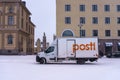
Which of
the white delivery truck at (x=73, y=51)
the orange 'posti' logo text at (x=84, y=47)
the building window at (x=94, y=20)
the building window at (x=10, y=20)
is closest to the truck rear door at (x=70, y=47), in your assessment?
the white delivery truck at (x=73, y=51)

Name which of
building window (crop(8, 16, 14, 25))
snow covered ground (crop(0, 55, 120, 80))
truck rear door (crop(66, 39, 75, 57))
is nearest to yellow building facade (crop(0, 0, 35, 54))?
building window (crop(8, 16, 14, 25))

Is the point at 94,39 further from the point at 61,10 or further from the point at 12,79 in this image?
the point at 61,10

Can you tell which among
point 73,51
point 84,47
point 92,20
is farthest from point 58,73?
point 92,20

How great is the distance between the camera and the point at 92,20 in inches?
2393

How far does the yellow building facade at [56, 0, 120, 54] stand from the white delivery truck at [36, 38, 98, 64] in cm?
3031

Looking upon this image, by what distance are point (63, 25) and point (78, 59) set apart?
1218 inches

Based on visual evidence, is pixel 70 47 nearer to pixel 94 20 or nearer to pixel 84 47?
pixel 84 47

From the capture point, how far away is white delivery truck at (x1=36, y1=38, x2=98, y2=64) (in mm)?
29578

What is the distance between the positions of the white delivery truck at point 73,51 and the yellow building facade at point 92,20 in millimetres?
30305

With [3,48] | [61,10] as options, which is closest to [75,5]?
[61,10]

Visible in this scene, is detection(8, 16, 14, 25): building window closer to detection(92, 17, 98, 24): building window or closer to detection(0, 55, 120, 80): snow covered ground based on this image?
detection(92, 17, 98, 24): building window

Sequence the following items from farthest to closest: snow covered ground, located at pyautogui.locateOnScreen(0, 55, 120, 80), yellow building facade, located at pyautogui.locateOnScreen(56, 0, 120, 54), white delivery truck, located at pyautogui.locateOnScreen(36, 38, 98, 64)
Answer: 1. yellow building facade, located at pyautogui.locateOnScreen(56, 0, 120, 54)
2. white delivery truck, located at pyautogui.locateOnScreen(36, 38, 98, 64)
3. snow covered ground, located at pyautogui.locateOnScreen(0, 55, 120, 80)

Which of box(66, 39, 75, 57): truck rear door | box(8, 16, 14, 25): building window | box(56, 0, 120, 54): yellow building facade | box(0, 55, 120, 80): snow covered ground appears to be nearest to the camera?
box(0, 55, 120, 80): snow covered ground

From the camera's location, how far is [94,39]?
97.7 feet
